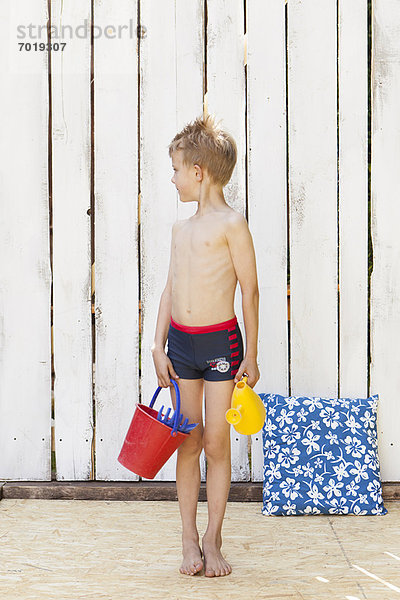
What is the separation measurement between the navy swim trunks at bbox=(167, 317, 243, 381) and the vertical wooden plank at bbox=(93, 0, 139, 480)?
0.83m

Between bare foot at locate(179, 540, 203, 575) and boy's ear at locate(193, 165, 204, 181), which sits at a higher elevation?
boy's ear at locate(193, 165, 204, 181)

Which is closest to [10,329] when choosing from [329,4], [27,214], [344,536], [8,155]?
[27,214]

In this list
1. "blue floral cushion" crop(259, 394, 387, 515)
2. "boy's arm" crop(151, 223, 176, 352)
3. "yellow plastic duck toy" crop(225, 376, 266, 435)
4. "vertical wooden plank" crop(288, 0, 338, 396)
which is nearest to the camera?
"yellow plastic duck toy" crop(225, 376, 266, 435)

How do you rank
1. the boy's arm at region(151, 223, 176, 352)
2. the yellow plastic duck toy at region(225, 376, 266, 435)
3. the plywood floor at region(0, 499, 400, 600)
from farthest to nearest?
the boy's arm at region(151, 223, 176, 352) → the yellow plastic duck toy at region(225, 376, 266, 435) → the plywood floor at region(0, 499, 400, 600)

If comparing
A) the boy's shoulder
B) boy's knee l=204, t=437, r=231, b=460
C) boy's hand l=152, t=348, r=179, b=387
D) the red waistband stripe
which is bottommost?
boy's knee l=204, t=437, r=231, b=460

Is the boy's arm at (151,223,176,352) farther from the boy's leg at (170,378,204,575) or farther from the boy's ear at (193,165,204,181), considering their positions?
the boy's ear at (193,165,204,181)

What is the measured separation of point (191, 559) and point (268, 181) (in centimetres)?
168

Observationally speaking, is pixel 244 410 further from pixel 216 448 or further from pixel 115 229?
pixel 115 229

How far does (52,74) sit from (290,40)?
Answer: 108cm

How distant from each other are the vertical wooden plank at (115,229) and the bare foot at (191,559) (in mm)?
896

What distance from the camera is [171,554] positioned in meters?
2.64

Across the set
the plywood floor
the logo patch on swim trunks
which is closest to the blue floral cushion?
the plywood floor

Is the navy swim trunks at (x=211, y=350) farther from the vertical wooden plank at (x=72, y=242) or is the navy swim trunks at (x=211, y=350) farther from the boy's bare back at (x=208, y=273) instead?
the vertical wooden plank at (x=72, y=242)

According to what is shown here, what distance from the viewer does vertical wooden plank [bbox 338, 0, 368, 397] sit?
10.9 ft
